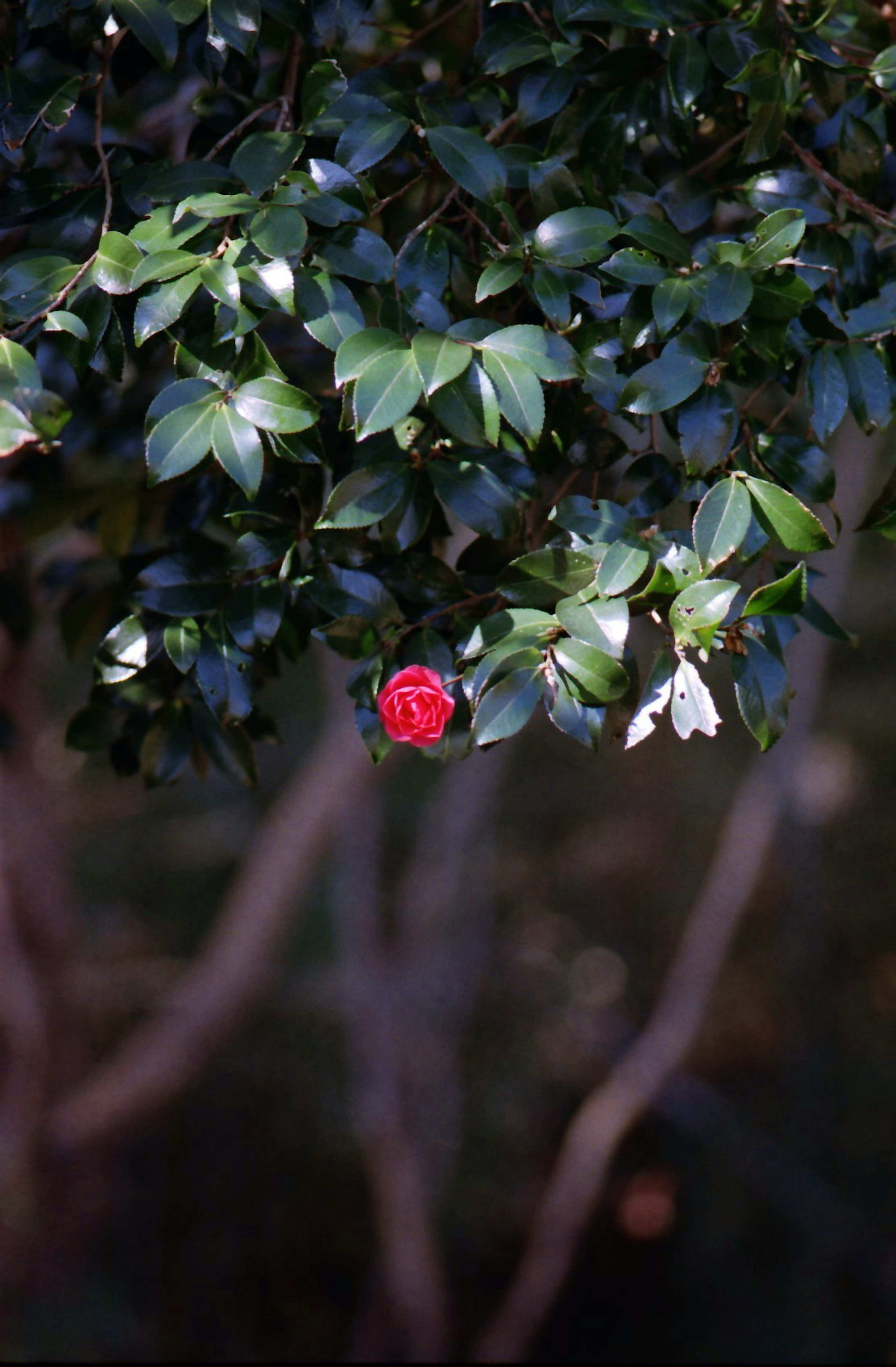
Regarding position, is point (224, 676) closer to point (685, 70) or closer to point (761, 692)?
point (761, 692)

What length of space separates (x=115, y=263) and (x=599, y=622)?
432mm

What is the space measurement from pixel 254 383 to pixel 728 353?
0.37 meters

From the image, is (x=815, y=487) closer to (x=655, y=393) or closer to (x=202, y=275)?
(x=655, y=393)

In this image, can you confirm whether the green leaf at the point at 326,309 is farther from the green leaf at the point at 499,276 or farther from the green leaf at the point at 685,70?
the green leaf at the point at 685,70

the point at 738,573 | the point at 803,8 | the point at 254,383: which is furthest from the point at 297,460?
the point at 803,8

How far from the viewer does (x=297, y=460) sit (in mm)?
838

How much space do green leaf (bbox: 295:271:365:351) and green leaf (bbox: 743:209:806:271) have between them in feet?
0.93

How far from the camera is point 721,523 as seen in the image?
30.7 inches

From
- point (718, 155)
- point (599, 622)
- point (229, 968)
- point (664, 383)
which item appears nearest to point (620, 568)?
point (599, 622)

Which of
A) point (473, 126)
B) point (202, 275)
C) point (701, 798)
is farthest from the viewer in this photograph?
point (701, 798)

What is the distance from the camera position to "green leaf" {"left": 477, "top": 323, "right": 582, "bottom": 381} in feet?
2.56

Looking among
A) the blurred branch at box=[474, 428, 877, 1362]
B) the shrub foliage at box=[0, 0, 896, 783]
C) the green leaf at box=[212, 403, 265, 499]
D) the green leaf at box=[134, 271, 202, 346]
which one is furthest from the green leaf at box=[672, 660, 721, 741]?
the blurred branch at box=[474, 428, 877, 1362]

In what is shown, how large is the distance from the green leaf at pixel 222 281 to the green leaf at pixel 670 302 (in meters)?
0.30

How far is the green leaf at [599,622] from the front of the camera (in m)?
0.76
